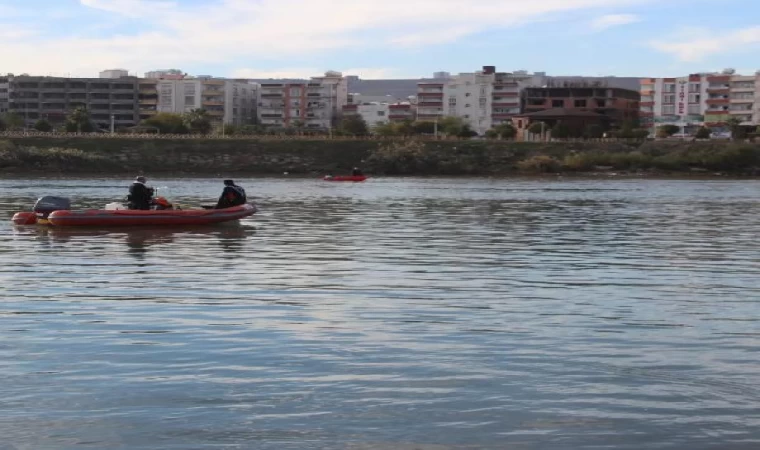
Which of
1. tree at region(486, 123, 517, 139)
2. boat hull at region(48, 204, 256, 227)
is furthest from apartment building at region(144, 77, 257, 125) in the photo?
boat hull at region(48, 204, 256, 227)

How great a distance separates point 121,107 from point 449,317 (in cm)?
17572

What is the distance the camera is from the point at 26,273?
23.5 metres

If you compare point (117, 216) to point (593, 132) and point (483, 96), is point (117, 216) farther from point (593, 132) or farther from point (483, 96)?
point (483, 96)

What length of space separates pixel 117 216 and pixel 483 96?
153 metres

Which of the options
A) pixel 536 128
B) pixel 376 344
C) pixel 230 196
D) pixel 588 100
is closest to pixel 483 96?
pixel 588 100

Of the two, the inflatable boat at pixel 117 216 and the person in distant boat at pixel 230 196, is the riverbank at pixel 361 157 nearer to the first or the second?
the person in distant boat at pixel 230 196

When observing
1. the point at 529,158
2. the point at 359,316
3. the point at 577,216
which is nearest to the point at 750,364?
the point at 359,316

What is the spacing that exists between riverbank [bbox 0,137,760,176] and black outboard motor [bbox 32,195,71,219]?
216ft

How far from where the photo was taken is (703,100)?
188375mm

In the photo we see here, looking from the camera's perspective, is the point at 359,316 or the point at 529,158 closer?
the point at 359,316

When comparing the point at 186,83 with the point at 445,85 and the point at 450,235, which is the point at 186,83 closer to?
the point at 445,85

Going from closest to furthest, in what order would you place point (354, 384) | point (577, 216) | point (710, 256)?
point (354, 384) < point (710, 256) < point (577, 216)

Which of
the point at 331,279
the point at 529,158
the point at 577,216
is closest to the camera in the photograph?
the point at 331,279

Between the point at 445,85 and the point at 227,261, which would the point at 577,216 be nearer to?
the point at 227,261
